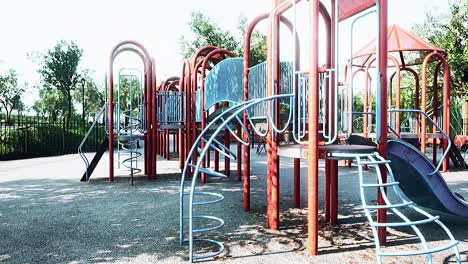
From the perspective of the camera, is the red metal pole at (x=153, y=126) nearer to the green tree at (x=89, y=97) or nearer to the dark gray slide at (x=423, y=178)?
the dark gray slide at (x=423, y=178)

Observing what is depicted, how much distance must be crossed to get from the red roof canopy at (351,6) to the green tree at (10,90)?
202ft

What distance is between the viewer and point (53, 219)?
17.3 ft

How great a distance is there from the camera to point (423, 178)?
455 cm

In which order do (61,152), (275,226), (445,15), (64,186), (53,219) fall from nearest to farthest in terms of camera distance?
(275,226), (53,219), (64,186), (61,152), (445,15)

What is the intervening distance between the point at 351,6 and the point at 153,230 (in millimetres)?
4084

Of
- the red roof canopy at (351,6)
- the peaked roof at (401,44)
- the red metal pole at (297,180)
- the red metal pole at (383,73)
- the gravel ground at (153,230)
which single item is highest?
the peaked roof at (401,44)

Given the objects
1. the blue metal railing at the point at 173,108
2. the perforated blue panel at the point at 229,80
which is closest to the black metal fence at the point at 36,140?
the blue metal railing at the point at 173,108

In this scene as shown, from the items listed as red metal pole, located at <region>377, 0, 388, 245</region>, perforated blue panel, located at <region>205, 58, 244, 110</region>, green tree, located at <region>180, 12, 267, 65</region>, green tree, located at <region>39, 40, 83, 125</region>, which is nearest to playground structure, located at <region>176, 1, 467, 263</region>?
red metal pole, located at <region>377, 0, 388, 245</region>

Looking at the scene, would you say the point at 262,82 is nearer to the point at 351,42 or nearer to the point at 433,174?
the point at 351,42

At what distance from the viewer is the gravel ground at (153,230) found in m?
3.81

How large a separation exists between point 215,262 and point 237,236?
91 cm

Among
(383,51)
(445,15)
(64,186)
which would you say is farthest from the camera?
(445,15)

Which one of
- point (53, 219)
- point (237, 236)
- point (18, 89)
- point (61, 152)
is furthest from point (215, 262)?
point (18, 89)

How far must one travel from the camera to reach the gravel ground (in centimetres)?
381
